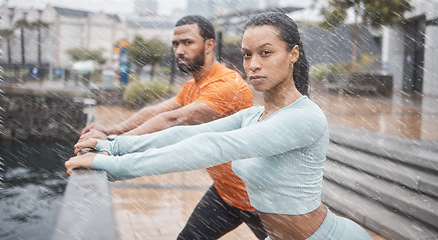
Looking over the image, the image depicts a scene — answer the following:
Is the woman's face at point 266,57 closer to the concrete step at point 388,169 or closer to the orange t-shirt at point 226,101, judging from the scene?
the orange t-shirt at point 226,101

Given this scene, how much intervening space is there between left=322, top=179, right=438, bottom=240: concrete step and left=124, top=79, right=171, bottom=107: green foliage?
1199 cm

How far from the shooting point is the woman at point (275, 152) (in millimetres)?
1427

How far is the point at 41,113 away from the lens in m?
12.6

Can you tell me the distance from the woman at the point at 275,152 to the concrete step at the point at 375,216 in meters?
2.90

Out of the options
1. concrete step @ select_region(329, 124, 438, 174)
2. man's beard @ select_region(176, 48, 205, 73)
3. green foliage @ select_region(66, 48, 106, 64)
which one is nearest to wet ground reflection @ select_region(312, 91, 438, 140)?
concrete step @ select_region(329, 124, 438, 174)

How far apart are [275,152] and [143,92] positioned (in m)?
15.8

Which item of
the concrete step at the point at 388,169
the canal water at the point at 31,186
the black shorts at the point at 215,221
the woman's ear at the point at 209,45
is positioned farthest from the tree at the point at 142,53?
the black shorts at the point at 215,221

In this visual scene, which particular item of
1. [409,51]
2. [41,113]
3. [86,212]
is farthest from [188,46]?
[409,51]

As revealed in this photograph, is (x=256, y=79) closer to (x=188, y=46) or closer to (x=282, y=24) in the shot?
(x=282, y=24)

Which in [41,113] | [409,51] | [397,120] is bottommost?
[41,113]

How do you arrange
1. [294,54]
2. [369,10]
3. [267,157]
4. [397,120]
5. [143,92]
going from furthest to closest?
[369,10] → [143,92] → [397,120] → [294,54] → [267,157]

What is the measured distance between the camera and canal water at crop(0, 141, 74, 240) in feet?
21.4

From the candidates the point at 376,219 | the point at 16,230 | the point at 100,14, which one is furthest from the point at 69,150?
the point at 100,14

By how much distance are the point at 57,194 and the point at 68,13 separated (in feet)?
273
